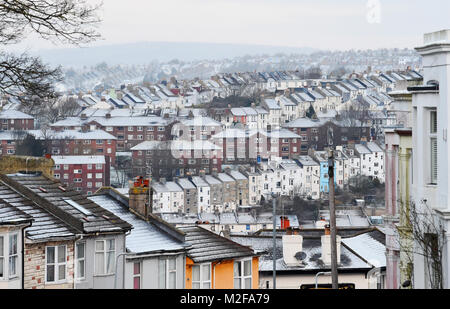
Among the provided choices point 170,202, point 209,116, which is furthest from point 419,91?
point 209,116

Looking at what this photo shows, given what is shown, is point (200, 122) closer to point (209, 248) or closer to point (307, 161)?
point (307, 161)

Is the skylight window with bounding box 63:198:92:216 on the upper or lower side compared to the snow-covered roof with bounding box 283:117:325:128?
lower

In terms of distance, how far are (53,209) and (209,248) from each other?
3.01 m

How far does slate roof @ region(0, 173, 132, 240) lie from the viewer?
1195 cm

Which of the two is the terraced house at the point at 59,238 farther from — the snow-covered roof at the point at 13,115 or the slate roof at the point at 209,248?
the snow-covered roof at the point at 13,115

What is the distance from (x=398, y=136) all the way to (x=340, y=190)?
86447 mm

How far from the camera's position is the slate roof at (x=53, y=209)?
11.9m

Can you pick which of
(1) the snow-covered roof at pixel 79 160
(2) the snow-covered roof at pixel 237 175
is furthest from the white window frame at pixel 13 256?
(2) the snow-covered roof at pixel 237 175

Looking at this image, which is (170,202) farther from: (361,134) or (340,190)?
(361,134)

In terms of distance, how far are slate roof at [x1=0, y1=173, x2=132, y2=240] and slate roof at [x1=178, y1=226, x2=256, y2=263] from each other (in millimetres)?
1488

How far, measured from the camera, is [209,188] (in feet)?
317

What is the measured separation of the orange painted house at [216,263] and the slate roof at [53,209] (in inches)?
57.1

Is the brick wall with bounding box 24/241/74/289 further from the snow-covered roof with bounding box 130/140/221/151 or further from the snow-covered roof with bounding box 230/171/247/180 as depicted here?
the snow-covered roof with bounding box 130/140/221/151

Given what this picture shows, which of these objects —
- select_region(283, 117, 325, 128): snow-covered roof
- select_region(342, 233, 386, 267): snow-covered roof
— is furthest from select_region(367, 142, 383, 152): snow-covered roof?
select_region(342, 233, 386, 267): snow-covered roof
